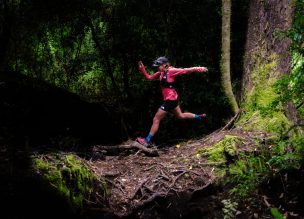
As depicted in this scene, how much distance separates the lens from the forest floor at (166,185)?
17.9ft

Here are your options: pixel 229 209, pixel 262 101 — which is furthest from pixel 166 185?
pixel 262 101

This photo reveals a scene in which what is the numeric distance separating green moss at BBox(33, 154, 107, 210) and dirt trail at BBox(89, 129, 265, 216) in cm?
34

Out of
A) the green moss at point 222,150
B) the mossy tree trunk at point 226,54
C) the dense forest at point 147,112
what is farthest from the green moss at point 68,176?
the mossy tree trunk at point 226,54

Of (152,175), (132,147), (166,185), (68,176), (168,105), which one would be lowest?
(166,185)

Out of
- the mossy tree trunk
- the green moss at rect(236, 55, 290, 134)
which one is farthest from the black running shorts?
the mossy tree trunk

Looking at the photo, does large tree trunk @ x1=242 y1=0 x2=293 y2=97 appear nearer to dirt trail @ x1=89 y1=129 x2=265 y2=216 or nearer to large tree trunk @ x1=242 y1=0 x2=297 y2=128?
large tree trunk @ x1=242 y1=0 x2=297 y2=128

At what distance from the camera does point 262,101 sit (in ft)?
25.2

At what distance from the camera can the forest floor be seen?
17.9 ft

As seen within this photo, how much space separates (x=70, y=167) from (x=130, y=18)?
17.6 ft

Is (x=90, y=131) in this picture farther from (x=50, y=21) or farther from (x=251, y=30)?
(x=251, y=30)

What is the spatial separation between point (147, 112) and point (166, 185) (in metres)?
4.64

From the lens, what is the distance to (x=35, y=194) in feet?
16.0

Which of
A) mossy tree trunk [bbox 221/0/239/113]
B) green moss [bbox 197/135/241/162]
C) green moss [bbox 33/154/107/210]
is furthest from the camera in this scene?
mossy tree trunk [bbox 221/0/239/113]

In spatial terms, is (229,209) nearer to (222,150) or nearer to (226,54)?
(222,150)
